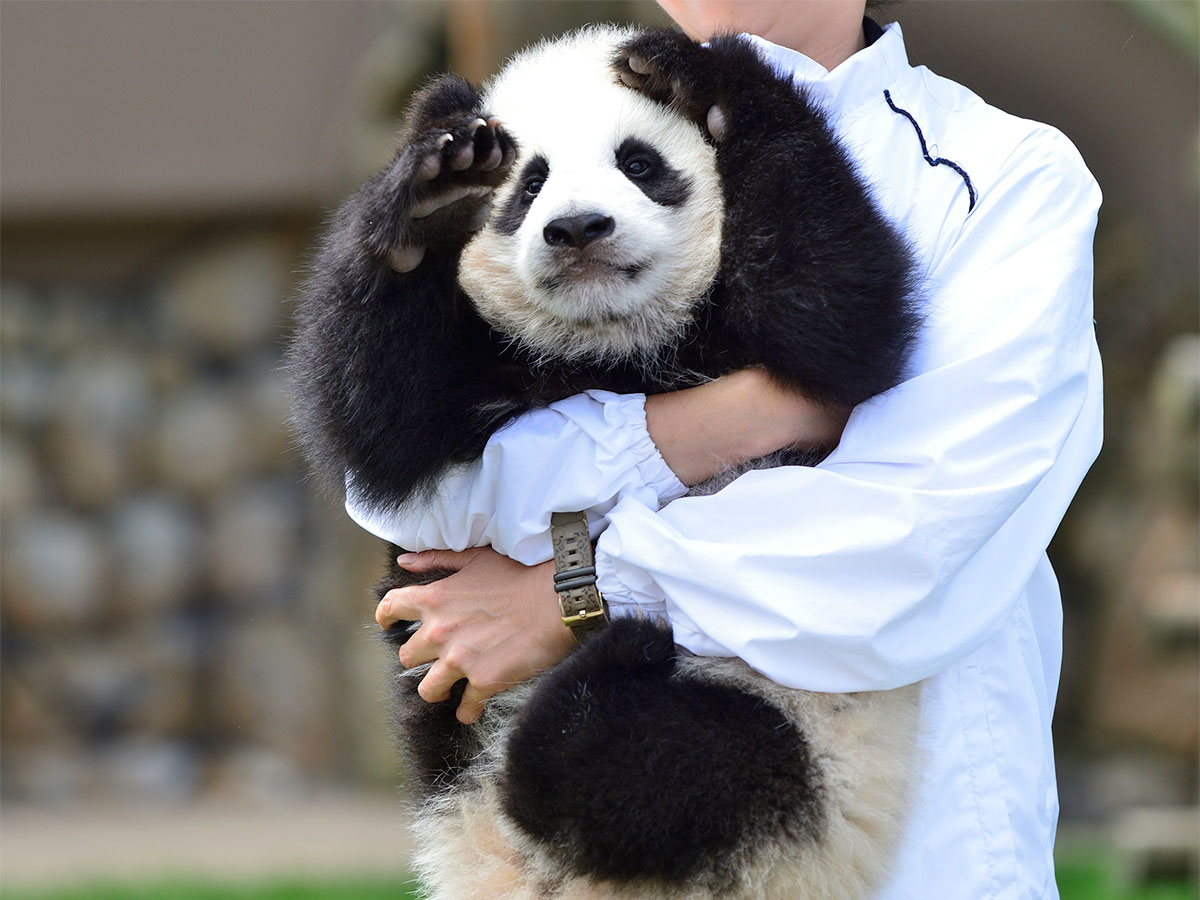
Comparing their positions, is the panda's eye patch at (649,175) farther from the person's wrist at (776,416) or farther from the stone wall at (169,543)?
the stone wall at (169,543)

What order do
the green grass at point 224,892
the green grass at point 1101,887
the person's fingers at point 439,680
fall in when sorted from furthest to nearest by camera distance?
the green grass at point 224,892 < the green grass at point 1101,887 < the person's fingers at point 439,680

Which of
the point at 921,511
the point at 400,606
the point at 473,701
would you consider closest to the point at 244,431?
the point at 400,606

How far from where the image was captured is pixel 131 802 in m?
5.97

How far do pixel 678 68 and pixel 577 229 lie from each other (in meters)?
0.30

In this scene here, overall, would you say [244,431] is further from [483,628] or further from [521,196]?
[483,628]

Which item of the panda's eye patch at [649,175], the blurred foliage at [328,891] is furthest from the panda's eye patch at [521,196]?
the blurred foliage at [328,891]

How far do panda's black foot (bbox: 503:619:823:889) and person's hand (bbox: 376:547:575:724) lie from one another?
0.33 ft

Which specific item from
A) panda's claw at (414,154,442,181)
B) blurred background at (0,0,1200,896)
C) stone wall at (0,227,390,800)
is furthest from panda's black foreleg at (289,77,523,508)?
stone wall at (0,227,390,800)

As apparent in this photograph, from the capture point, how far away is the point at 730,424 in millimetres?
2023

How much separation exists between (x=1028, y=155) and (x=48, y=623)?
16.9 ft

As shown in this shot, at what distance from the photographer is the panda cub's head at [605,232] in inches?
87.7

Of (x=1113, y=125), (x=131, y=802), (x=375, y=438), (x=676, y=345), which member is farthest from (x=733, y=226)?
(x=131, y=802)

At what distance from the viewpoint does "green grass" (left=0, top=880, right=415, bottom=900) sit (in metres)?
4.51

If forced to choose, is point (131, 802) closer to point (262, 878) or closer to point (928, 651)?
point (262, 878)
